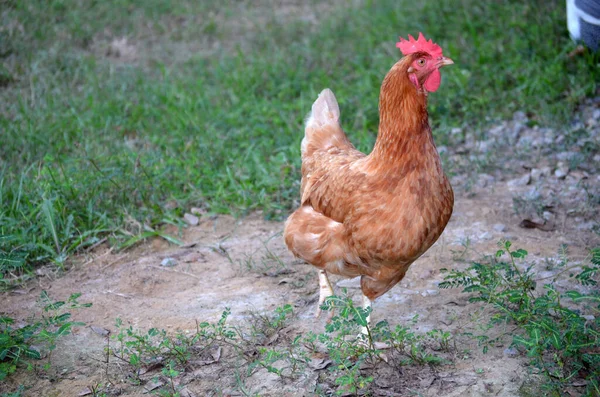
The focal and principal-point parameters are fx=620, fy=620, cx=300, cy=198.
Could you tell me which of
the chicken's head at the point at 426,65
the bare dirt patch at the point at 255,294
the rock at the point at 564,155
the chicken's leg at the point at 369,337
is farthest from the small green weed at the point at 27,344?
the rock at the point at 564,155

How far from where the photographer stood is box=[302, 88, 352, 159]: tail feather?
431 centimetres

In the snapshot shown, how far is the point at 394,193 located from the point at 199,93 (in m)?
4.30

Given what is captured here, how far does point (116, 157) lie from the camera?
223 inches

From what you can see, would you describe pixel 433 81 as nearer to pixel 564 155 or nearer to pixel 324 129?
pixel 324 129

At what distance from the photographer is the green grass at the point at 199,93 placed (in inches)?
204

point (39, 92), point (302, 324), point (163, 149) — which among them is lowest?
point (302, 324)

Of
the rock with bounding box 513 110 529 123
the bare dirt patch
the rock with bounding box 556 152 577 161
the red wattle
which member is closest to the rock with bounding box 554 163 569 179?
the rock with bounding box 556 152 577 161

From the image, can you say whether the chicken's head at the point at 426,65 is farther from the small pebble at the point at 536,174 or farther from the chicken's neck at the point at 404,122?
the small pebble at the point at 536,174

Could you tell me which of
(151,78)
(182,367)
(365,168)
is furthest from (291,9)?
(182,367)

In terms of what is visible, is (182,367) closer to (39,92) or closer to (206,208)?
(206,208)

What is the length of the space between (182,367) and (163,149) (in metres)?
3.08

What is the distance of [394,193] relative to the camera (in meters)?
3.26

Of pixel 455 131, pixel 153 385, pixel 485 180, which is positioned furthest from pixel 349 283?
pixel 455 131

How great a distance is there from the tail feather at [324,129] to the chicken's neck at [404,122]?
961mm
